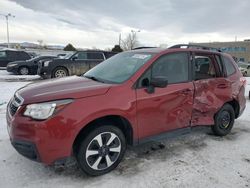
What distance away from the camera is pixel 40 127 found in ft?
9.15

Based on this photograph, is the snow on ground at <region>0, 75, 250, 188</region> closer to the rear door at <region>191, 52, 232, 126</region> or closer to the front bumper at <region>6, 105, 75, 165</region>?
the front bumper at <region>6, 105, 75, 165</region>

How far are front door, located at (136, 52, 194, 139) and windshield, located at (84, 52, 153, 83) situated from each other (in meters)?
0.21

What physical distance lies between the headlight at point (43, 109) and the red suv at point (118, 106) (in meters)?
0.01

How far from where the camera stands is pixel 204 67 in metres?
4.51

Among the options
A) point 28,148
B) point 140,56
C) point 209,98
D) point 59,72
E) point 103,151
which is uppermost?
point 140,56

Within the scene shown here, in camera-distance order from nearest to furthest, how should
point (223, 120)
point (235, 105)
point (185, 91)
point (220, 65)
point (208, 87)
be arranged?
point (185, 91)
point (208, 87)
point (220, 65)
point (223, 120)
point (235, 105)

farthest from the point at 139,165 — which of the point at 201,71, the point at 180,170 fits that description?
the point at 201,71

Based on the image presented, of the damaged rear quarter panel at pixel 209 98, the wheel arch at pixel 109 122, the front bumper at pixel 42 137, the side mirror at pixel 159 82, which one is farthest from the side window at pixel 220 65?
the front bumper at pixel 42 137

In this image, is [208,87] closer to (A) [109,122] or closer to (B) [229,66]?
(B) [229,66]

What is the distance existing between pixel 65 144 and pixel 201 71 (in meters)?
2.78

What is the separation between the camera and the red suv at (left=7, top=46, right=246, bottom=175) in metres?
2.88

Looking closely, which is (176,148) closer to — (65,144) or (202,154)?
(202,154)

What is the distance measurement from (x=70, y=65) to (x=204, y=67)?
8.99 metres

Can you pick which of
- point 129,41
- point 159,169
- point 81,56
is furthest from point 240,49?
point 159,169
